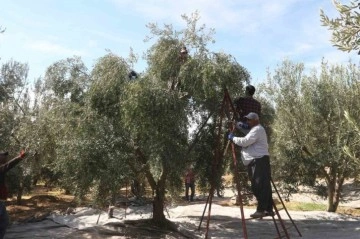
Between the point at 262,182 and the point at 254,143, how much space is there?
0.86 m

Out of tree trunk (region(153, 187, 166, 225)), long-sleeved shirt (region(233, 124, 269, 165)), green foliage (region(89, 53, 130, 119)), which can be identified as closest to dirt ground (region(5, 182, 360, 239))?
tree trunk (region(153, 187, 166, 225))

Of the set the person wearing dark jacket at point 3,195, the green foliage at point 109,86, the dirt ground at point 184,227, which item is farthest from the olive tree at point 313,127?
the person wearing dark jacket at point 3,195

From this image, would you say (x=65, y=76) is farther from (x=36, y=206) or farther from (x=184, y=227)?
(x=36, y=206)

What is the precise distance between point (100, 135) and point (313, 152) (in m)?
11.4

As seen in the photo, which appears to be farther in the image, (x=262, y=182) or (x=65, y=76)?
(x=65, y=76)

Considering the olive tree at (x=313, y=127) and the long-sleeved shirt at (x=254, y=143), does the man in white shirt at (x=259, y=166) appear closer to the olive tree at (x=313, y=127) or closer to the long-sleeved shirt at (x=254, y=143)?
the long-sleeved shirt at (x=254, y=143)

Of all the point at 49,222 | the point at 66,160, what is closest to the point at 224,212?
the point at 49,222

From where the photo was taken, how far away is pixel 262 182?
27.1ft

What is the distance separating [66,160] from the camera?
11.1 metres

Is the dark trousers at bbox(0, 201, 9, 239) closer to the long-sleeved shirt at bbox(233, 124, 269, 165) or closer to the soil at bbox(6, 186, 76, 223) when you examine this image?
the long-sleeved shirt at bbox(233, 124, 269, 165)

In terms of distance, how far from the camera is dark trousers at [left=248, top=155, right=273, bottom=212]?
8.26 metres

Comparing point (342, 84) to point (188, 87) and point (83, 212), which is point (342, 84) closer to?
point (188, 87)

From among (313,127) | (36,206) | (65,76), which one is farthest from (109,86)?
(36,206)

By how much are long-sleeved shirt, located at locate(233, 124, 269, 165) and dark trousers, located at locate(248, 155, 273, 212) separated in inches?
5.1
